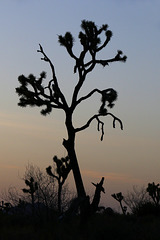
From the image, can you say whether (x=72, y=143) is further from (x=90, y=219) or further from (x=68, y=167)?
(x=68, y=167)

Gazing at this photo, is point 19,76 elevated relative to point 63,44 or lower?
lower

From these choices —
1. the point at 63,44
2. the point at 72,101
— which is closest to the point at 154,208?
the point at 72,101

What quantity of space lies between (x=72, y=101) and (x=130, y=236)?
21.1 feet

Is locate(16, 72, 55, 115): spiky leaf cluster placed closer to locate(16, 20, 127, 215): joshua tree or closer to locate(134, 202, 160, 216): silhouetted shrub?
locate(16, 20, 127, 215): joshua tree

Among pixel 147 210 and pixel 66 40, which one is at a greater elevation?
pixel 66 40

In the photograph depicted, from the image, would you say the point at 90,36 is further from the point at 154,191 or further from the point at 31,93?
the point at 154,191

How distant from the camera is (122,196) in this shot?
3206 centimetres

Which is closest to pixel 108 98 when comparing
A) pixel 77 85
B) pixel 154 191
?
pixel 77 85

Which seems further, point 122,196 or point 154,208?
point 122,196

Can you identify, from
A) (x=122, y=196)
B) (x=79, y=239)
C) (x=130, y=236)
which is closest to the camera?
(x=79, y=239)

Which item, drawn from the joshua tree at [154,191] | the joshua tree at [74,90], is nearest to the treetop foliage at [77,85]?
the joshua tree at [74,90]

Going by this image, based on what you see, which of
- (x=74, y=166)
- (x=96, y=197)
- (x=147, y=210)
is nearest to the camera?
(x=96, y=197)

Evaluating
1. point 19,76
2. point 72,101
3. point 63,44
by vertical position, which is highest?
point 63,44

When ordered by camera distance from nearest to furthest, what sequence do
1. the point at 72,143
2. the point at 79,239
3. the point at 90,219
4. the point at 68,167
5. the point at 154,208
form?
the point at 79,239 → the point at 90,219 → the point at 72,143 → the point at 154,208 → the point at 68,167
